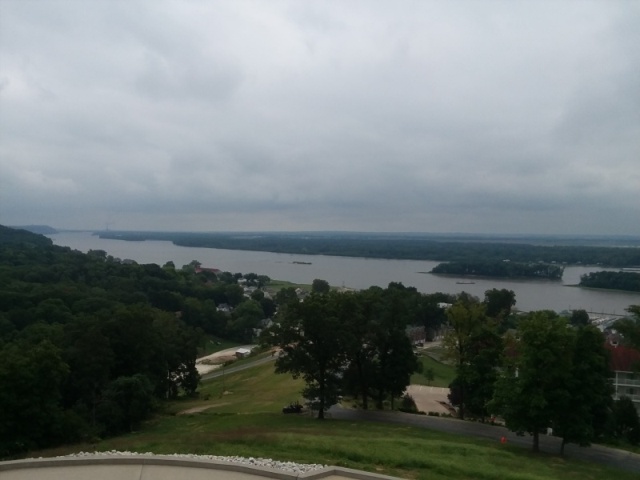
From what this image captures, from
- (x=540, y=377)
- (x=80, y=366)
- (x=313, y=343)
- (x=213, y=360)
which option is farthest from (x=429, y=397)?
(x=213, y=360)

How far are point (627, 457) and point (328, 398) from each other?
32.0 feet

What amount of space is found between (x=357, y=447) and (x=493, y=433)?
809cm

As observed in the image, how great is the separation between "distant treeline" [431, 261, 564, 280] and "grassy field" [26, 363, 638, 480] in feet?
307

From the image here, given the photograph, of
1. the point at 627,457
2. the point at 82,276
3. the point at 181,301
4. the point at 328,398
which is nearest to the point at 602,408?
the point at 627,457

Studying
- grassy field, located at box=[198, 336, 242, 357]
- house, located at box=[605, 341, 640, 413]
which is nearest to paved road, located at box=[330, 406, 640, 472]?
house, located at box=[605, 341, 640, 413]

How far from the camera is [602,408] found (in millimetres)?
19156

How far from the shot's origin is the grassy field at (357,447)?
12.2 meters

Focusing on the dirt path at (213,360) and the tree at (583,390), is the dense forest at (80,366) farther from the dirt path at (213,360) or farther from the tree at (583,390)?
the tree at (583,390)

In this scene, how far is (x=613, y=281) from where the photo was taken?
3521 inches

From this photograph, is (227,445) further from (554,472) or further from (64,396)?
(64,396)

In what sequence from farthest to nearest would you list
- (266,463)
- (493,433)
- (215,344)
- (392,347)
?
1. (215,344)
2. (392,347)
3. (493,433)
4. (266,463)

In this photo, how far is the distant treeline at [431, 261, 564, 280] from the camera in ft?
349

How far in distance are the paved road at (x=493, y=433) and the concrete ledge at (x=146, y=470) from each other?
9.60 metres

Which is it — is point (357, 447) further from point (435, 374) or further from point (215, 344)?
point (215, 344)
